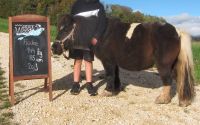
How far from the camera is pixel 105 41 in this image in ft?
29.2

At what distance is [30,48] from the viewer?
875cm

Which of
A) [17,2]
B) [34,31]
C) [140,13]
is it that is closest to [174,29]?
[34,31]

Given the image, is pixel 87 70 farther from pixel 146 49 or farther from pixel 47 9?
pixel 47 9

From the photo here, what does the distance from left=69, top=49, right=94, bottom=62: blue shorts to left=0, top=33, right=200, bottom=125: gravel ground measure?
0.75 m

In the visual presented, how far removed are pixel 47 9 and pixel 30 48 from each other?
1338 inches

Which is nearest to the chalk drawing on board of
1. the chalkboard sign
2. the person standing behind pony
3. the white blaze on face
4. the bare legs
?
the chalkboard sign

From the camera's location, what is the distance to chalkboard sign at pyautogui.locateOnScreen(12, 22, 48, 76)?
8578 millimetres

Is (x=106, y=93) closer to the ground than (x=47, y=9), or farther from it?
closer to the ground

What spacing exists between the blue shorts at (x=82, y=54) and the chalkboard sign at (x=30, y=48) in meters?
0.69

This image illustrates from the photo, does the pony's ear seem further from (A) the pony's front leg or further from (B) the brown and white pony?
(A) the pony's front leg

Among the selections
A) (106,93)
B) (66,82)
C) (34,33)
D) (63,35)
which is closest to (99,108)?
(106,93)

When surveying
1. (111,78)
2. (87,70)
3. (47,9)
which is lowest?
(111,78)

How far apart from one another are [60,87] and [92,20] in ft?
6.53

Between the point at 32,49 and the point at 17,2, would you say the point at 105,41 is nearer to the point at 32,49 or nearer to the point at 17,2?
the point at 32,49
